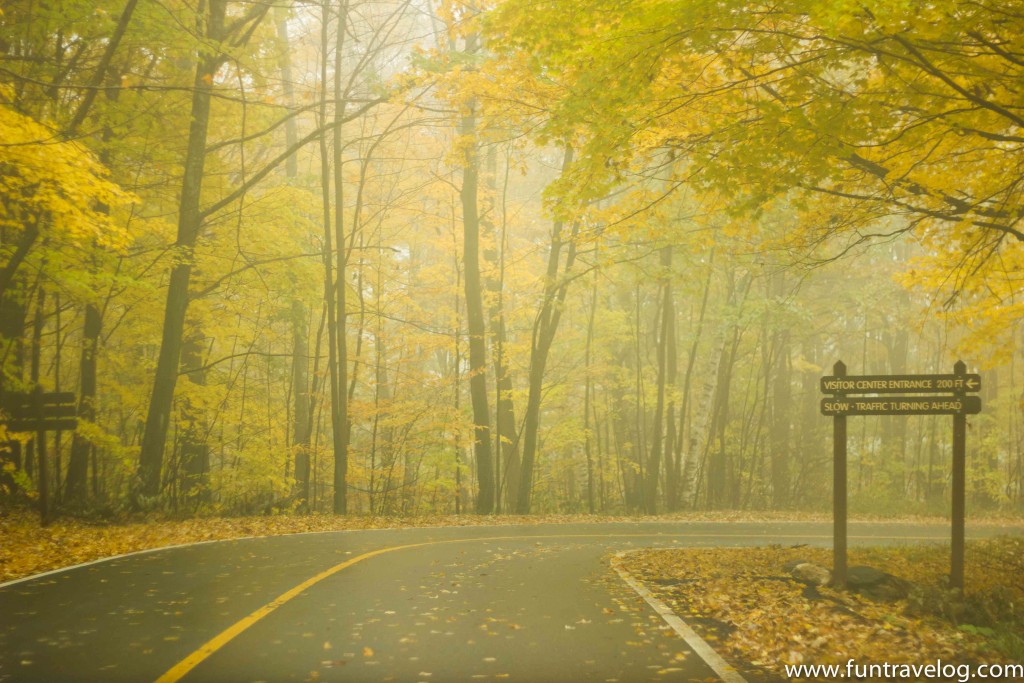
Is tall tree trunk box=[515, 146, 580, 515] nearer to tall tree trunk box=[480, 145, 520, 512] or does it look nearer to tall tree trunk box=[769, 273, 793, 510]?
tall tree trunk box=[480, 145, 520, 512]

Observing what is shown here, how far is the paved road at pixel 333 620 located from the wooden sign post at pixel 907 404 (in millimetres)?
2723

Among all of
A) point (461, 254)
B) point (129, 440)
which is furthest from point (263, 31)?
point (129, 440)

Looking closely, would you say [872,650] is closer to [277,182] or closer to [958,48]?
[958,48]

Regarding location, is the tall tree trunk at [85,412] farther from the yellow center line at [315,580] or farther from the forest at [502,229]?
the yellow center line at [315,580]

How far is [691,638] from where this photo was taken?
6320mm

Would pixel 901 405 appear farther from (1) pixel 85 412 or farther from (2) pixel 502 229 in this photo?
(2) pixel 502 229

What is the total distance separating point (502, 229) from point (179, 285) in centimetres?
1060

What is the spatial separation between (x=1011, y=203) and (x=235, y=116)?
1847 cm

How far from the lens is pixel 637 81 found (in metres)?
7.97

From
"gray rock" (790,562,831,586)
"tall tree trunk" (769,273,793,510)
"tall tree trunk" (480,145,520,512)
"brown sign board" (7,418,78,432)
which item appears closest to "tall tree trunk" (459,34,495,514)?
"tall tree trunk" (480,145,520,512)

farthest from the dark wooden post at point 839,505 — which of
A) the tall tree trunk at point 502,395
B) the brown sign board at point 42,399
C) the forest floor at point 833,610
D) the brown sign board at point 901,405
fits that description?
the tall tree trunk at point 502,395

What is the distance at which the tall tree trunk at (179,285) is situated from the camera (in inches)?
637

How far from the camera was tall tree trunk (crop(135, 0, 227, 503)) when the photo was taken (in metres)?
16.2

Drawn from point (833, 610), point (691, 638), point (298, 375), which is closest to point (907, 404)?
point (833, 610)
